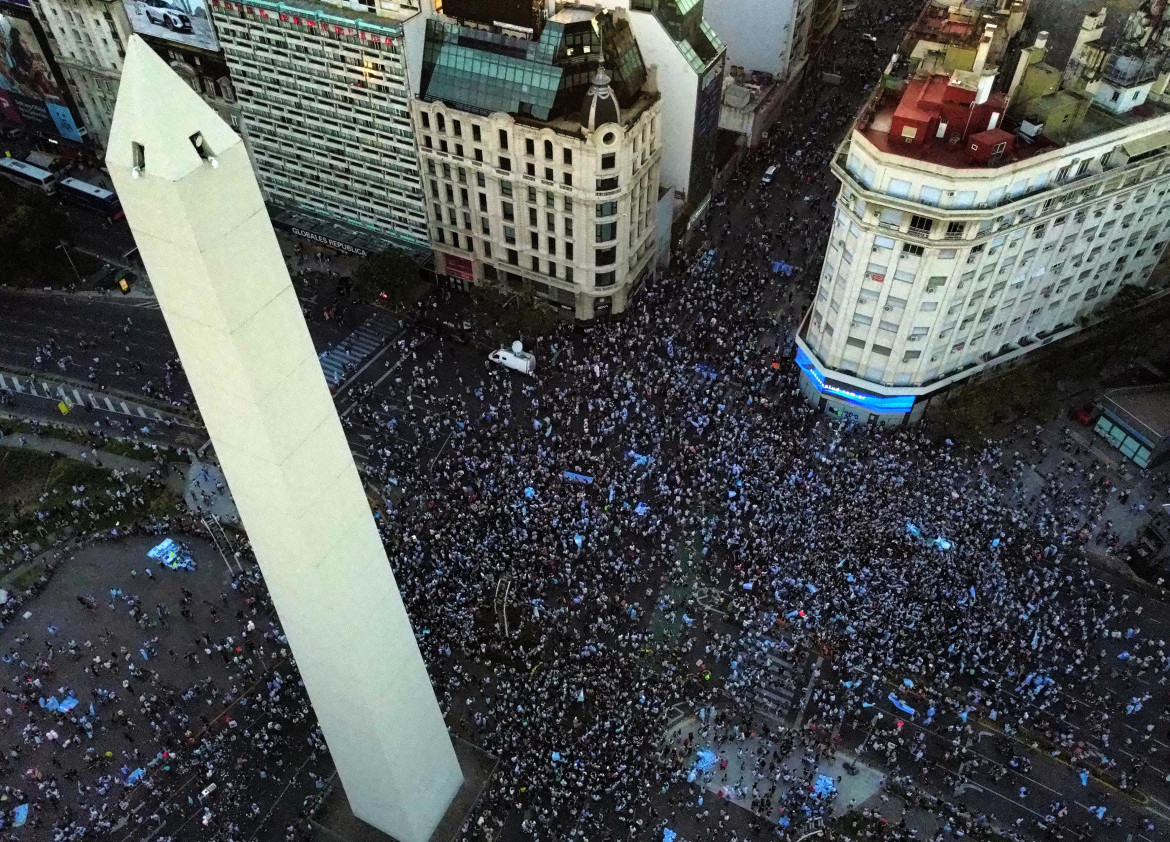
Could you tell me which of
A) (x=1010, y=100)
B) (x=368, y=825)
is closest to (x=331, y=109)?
(x=1010, y=100)

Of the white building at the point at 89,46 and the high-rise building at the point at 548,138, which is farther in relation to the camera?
the white building at the point at 89,46

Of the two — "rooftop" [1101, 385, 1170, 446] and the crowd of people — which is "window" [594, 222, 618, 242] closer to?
the crowd of people

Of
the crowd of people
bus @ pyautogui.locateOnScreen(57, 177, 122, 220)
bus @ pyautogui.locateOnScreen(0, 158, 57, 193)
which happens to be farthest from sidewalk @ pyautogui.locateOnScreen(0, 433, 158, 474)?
bus @ pyautogui.locateOnScreen(0, 158, 57, 193)

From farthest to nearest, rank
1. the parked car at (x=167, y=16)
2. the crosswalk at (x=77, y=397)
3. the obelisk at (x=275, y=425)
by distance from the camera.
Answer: the parked car at (x=167, y=16) → the crosswalk at (x=77, y=397) → the obelisk at (x=275, y=425)

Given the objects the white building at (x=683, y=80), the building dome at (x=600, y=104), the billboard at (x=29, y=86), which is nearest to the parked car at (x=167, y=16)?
the billboard at (x=29, y=86)

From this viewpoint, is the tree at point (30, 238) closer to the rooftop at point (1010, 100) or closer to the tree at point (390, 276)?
the tree at point (390, 276)

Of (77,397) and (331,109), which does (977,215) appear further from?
(77,397)

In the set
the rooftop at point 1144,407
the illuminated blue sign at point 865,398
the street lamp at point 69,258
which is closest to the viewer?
the rooftop at point 1144,407
